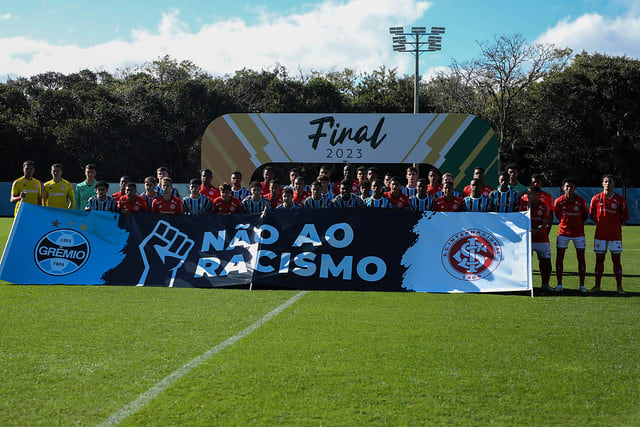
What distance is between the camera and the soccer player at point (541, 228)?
8328 mm

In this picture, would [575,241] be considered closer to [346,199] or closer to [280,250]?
[346,199]

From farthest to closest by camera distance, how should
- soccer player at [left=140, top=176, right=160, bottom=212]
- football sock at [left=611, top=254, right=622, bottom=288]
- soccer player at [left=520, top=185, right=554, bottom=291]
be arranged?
soccer player at [left=140, top=176, right=160, bottom=212], soccer player at [left=520, top=185, right=554, bottom=291], football sock at [left=611, top=254, right=622, bottom=288]

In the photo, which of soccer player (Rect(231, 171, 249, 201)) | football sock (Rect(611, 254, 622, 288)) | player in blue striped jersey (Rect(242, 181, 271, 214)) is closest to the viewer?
football sock (Rect(611, 254, 622, 288))

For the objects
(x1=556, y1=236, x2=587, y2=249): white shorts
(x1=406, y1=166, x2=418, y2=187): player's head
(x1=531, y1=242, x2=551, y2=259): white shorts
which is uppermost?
(x1=406, y1=166, x2=418, y2=187): player's head

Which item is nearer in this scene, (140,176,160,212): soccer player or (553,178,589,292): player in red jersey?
(553,178,589,292): player in red jersey

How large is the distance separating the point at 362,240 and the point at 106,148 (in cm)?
3008

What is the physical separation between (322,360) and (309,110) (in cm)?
3290

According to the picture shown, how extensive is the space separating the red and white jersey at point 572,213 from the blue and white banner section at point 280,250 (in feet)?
3.69

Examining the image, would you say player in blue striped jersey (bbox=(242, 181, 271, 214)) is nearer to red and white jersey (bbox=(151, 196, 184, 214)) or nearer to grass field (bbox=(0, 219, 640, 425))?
red and white jersey (bbox=(151, 196, 184, 214))

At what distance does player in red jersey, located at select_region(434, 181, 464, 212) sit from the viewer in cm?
891

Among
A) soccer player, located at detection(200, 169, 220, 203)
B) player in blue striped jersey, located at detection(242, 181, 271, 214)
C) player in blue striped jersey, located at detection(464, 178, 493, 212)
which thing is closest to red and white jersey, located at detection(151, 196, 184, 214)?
player in blue striped jersey, located at detection(242, 181, 271, 214)

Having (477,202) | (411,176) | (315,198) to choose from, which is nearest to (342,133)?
(411,176)

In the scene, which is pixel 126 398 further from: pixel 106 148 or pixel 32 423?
pixel 106 148

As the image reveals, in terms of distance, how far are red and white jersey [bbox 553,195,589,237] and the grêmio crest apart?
472 cm
